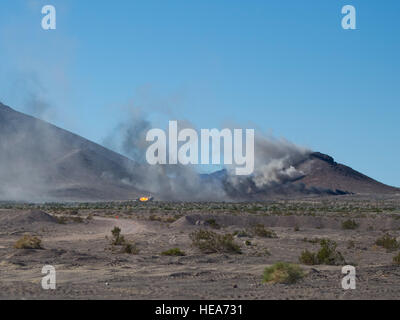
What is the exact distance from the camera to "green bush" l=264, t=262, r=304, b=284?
62.3 ft

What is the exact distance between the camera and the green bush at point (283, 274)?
19.0m

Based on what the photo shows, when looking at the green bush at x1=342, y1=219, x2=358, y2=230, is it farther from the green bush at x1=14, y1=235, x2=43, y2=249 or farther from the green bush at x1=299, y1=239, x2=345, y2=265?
the green bush at x1=14, y1=235, x2=43, y2=249

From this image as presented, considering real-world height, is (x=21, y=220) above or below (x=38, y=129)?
below

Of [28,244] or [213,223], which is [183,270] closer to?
[28,244]

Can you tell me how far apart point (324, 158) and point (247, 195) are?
1732 inches

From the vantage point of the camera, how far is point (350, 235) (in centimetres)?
4491

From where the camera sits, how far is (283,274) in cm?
1897

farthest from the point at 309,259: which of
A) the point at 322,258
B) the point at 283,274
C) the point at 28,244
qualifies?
the point at 28,244

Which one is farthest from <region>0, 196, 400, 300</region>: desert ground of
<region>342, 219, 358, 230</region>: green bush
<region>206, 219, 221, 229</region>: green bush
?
<region>206, 219, 221, 229</region>: green bush

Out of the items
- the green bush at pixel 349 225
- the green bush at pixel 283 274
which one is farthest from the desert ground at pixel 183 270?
the green bush at pixel 349 225

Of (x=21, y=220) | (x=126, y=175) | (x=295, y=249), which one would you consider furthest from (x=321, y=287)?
(x=126, y=175)

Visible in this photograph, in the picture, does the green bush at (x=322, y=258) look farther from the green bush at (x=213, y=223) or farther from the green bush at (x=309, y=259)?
the green bush at (x=213, y=223)
